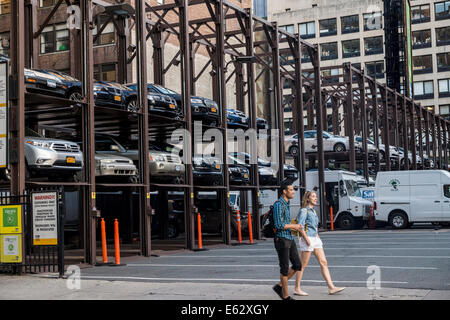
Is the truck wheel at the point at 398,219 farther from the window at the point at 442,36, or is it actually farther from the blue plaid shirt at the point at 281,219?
the window at the point at 442,36

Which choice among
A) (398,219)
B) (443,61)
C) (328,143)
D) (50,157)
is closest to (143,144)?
(50,157)

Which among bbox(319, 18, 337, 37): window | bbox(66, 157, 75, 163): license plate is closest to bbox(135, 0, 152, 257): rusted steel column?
bbox(66, 157, 75, 163): license plate

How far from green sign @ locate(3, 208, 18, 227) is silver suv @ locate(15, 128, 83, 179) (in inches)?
64.2

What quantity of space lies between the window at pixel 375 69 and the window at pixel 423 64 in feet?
13.2

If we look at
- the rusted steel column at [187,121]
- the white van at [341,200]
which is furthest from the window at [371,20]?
the rusted steel column at [187,121]

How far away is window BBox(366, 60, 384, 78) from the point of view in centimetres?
8194

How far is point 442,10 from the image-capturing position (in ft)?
260

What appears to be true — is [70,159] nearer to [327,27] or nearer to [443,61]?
[443,61]

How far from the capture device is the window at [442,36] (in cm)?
7856

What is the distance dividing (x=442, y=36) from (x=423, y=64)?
386cm

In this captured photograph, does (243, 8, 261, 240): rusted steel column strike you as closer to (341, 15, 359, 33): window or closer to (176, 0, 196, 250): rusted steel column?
(176, 0, 196, 250): rusted steel column

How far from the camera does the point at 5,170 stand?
49.0 ft

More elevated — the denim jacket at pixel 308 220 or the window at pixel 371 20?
the window at pixel 371 20
